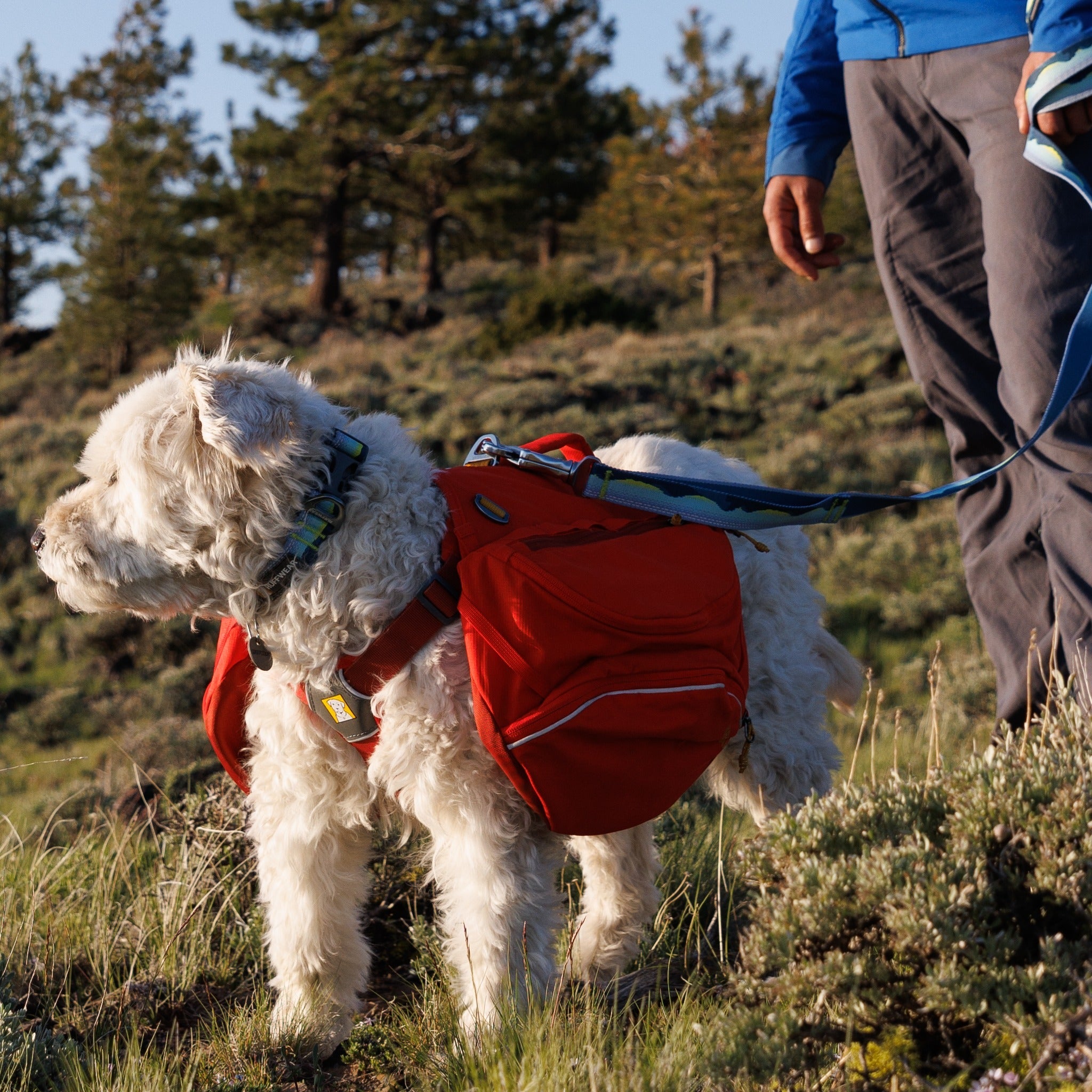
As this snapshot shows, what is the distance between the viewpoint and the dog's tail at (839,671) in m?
3.69

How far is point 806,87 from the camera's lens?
3598 mm

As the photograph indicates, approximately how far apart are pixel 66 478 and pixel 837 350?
1419 centimetres

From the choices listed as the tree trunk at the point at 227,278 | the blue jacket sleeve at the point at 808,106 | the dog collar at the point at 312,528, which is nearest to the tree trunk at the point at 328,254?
the tree trunk at the point at 227,278

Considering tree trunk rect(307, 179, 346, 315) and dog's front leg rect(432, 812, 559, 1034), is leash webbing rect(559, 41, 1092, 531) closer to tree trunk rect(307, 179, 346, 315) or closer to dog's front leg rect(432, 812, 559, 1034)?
dog's front leg rect(432, 812, 559, 1034)

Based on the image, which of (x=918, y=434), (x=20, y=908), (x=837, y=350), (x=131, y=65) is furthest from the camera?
(x=131, y=65)

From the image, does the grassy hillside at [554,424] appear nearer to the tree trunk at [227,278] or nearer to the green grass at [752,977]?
the green grass at [752,977]

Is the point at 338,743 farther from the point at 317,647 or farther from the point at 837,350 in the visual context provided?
the point at 837,350

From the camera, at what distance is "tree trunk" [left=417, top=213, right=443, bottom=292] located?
101ft

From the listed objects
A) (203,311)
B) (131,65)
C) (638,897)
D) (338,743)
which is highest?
(131,65)

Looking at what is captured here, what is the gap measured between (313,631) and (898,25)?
2475mm

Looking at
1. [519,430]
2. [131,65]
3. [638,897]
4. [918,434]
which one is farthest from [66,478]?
[131,65]

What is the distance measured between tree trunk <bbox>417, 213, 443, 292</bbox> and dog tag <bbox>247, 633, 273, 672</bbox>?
29.3 m

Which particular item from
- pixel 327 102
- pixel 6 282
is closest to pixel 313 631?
pixel 327 102

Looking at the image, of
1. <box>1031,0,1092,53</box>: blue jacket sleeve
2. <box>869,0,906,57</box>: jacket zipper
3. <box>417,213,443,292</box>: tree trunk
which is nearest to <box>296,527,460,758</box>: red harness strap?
<box>1031,0,1092,53</box>: blue jacket sleeve
